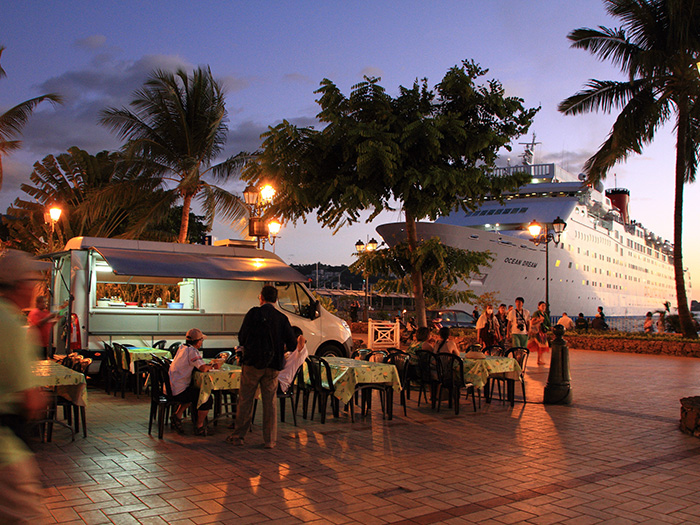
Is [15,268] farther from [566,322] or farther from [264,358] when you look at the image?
[566,322]

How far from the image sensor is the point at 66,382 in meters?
6.58

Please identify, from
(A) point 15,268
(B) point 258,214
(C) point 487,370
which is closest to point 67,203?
(B) point 258,214

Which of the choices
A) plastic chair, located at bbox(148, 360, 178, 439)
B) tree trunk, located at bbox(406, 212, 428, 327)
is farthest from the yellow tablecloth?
tree trunk, located at bbox(406, 212, 428, 327)

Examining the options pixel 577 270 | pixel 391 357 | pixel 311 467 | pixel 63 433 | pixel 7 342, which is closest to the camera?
pixel 7 342

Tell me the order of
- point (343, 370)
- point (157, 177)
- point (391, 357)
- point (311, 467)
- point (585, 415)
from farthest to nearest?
point (157, 177) → point (391, 357) → point (585, 415) → point (343, 370) → point (311, 467)

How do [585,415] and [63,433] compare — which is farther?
[585,415]

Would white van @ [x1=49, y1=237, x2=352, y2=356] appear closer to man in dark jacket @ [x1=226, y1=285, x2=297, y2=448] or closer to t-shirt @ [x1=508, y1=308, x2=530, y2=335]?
man in dark jacket @ [x1=226, y1=285, x2=297, y2=448]

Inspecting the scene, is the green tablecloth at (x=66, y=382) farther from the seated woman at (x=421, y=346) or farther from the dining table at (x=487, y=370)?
the dining table at (x=487, y=370)

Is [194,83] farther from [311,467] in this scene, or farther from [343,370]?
[311,467]

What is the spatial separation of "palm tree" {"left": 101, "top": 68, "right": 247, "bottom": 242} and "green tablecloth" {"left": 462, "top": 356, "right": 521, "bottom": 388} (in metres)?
12.2

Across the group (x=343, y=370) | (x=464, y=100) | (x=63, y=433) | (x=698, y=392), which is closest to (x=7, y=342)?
(x=63, y=433)

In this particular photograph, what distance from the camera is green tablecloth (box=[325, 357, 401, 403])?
25.9ft

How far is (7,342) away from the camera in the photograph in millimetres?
2053

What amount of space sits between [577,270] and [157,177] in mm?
27143
